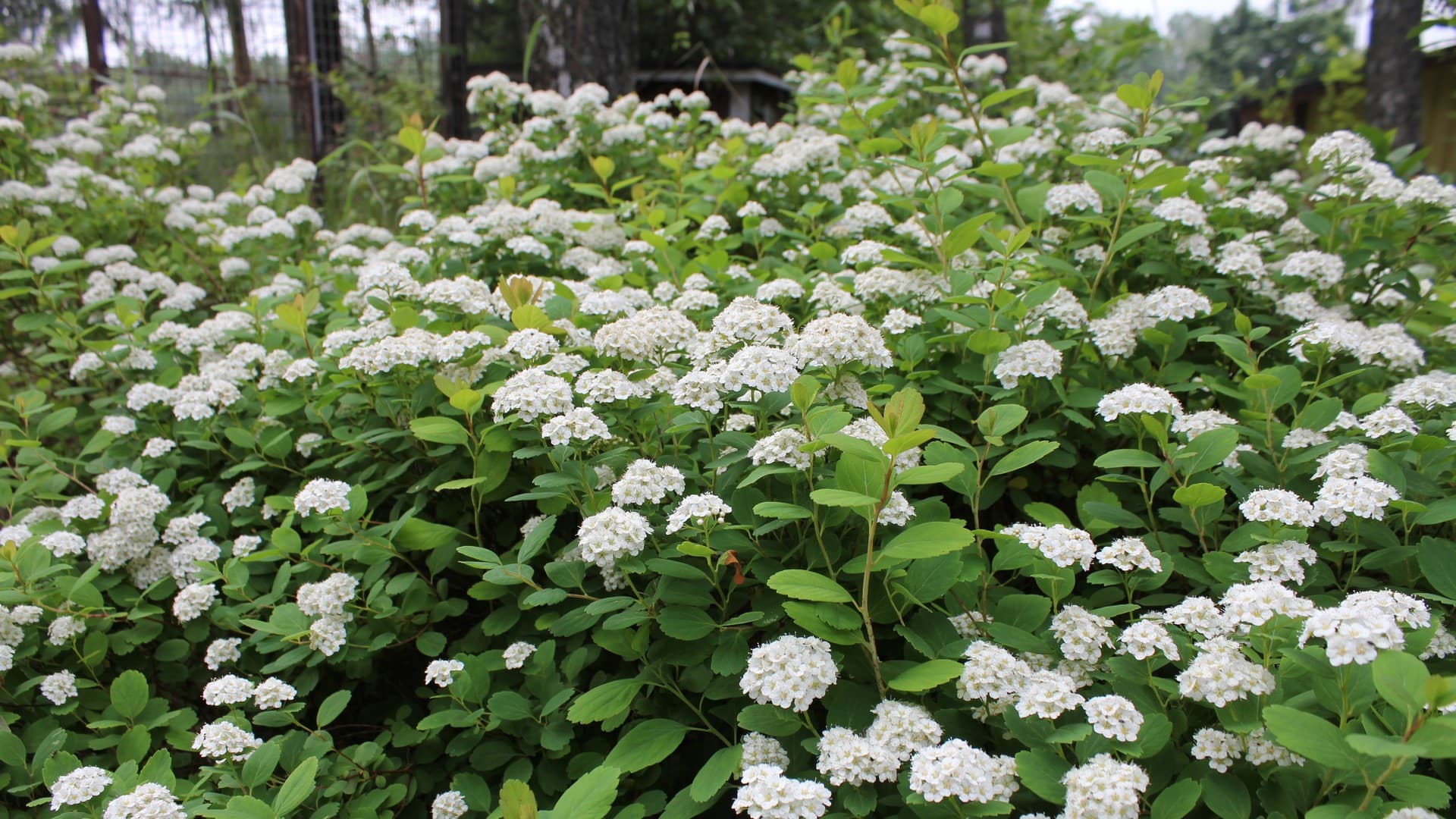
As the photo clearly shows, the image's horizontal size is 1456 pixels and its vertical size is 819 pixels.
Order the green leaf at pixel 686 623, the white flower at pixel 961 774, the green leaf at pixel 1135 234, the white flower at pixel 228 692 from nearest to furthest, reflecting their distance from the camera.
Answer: the white flower at pixel 961 774 < the green leaf at pixel 686 623 < the white flower at pixel 228 692 < the green leaf at pixel 1135 234

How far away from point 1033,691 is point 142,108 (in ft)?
16.5

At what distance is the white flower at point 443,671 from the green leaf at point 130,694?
714 millimetres

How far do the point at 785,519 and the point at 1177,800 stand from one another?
2.28 ft

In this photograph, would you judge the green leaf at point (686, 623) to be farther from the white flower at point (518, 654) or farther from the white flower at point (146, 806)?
the white flower at point (146, 806)

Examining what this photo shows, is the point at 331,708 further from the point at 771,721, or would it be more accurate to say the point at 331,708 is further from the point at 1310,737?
the point at 1310,737

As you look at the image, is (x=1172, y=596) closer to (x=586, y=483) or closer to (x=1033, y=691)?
(x=1033, y=691)

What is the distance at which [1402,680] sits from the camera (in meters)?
1.01

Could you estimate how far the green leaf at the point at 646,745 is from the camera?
1424 millimetres

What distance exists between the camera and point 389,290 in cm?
→ 234

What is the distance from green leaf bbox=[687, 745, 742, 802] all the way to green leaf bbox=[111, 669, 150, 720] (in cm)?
132

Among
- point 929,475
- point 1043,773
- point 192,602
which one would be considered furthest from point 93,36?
point 1043,773

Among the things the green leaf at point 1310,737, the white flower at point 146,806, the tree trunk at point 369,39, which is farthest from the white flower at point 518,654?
the tree trunk at point 369,39

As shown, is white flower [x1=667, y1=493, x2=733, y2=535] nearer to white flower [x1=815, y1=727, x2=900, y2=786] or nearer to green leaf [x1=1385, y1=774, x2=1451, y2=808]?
white flower [x1=815, y1=727, x2=900, y2=786]

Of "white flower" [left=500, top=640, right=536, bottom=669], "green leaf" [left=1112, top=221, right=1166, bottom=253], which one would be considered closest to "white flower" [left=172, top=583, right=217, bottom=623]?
"white flower" [left=500, top=640, right=536, bottom=669]
